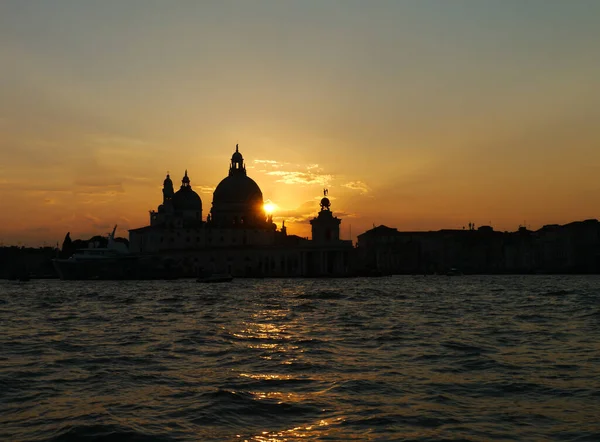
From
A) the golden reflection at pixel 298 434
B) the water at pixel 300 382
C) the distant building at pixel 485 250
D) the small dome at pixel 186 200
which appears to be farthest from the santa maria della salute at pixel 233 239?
the golden reflection at pixel 298 434

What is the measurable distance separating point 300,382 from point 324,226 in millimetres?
93076

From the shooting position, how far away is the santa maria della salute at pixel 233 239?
106812mm

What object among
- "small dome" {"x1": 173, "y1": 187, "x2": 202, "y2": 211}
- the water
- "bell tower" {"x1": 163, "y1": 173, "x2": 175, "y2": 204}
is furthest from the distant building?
the water

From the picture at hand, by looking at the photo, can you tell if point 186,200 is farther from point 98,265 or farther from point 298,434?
point 298,434

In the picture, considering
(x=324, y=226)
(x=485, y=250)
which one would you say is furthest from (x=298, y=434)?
(x=485, y=250)

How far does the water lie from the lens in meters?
9.85

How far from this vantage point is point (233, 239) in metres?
112

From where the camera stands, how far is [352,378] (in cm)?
1358

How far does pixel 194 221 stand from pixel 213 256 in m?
7.30

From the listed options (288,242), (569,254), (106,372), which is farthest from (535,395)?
(569,254)

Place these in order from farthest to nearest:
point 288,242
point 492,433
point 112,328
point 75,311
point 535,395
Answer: point 288,242 < point 75,311 < point 112,328 < point 535,395 < point 492,433

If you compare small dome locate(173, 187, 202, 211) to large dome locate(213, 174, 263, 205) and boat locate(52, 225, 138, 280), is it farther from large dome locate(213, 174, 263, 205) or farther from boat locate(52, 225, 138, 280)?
boat locate(52, 225, 138, 280)

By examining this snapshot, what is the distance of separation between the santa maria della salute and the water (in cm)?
8190

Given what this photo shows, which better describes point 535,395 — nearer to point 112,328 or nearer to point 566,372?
point 566,372
